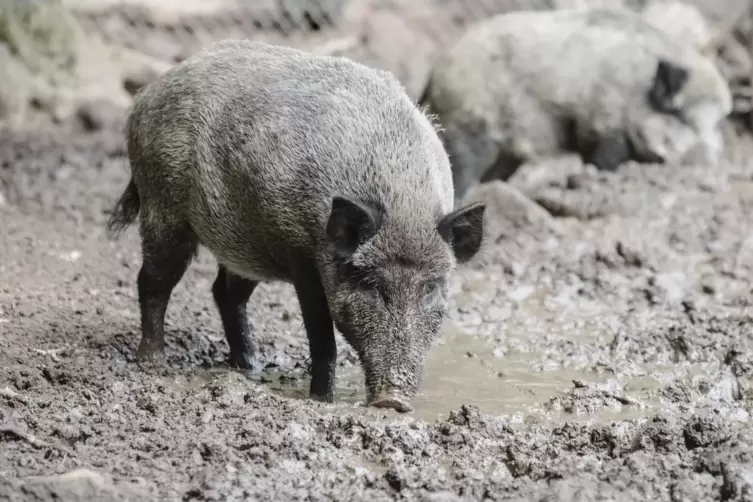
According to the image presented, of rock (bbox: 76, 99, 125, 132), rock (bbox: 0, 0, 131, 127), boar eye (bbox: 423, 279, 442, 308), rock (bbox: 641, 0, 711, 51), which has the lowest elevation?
rock (bbox: 76, 99, 125, 132)

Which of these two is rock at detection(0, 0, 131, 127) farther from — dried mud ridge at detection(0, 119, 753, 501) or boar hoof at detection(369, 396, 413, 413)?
boar hoof at detection(369, 396, 413, 413)

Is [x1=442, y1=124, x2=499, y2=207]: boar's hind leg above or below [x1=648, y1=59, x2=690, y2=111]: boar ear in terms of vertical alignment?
below

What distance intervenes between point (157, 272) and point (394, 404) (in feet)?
5.46

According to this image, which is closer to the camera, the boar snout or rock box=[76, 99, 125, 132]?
the boar snout

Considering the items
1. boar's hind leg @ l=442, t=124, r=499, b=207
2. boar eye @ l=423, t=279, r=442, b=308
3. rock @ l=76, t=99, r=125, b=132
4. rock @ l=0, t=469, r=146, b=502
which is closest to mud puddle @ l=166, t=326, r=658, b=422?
boar eye @ l=423, t=279, r=442, b=308

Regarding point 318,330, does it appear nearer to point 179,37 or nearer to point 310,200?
point 310,200

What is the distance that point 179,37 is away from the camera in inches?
520

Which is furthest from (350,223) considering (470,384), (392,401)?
(470,384)

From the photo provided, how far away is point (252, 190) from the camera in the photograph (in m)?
5.00

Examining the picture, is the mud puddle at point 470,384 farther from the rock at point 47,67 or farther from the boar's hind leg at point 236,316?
the rock at point 47,67

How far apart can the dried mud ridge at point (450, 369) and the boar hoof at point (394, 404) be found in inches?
4.3

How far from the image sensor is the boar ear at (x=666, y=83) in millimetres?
10008

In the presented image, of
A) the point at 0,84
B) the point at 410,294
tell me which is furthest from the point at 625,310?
the point at 0,84

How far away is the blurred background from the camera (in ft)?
37.7
